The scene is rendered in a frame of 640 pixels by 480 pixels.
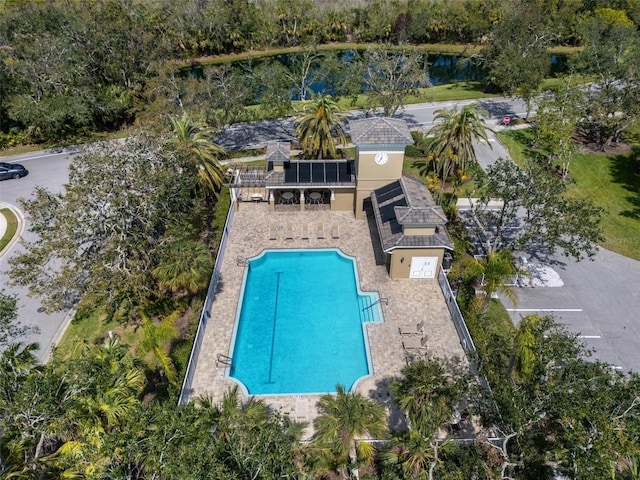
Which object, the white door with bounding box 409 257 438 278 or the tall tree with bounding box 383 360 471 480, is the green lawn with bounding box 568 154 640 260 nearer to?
the white door with bounding box 409 257 438 278

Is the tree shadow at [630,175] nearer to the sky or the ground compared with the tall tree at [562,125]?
nearer to the ground

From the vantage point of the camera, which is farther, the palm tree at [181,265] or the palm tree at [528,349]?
the palm tree at [181,265]

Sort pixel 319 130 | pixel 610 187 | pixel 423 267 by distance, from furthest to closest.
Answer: pixel 610 187 → pixel 319 130 → pixel 423 267

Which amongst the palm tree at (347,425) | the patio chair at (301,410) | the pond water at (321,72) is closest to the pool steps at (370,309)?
the patio chair at (301,410)

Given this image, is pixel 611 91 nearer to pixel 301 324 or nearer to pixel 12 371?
pixel 301 324

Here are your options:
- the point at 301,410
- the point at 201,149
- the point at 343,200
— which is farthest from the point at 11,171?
the point at 301,410

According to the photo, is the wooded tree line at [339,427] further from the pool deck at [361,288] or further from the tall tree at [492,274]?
the tall tree at [492,274]
